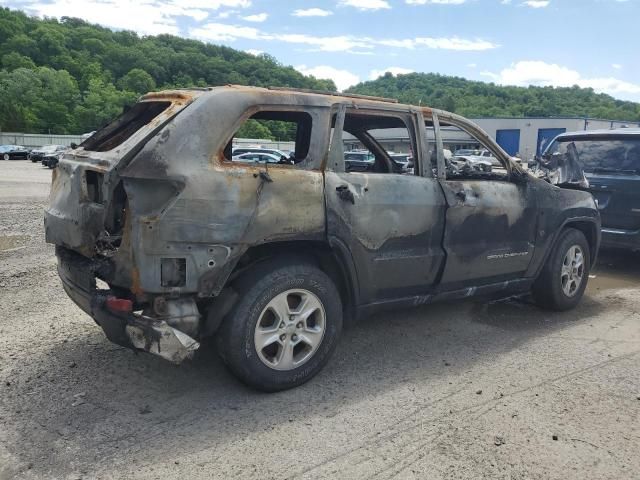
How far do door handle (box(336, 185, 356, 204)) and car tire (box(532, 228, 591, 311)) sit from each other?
260 cm

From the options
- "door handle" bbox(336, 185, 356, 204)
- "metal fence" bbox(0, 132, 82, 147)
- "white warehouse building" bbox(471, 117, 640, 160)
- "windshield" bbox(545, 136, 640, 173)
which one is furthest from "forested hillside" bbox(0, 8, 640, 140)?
"door handle" bbox(336, 185, 356, 204)

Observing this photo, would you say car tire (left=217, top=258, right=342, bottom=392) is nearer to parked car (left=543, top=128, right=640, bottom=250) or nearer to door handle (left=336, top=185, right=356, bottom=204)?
door handle (left=336, top=185, right=356, bottom=204)

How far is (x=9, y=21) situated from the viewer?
97.1 m

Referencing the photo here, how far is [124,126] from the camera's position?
13.3ft

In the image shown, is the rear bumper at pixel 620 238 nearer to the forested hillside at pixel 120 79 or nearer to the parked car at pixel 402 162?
the parked car at pixel 402 162

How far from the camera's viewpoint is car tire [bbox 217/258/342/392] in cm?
346

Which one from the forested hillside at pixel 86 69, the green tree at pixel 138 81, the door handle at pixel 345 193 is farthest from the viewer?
the green tree at pixel 138 81

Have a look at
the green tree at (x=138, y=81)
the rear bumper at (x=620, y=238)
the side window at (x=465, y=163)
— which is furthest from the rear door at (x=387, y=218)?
the green tree at (x=138, y=81)

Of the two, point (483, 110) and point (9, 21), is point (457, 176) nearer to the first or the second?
point (483, 110)

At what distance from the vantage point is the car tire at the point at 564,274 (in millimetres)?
5492

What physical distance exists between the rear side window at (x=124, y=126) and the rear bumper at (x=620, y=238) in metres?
6.03

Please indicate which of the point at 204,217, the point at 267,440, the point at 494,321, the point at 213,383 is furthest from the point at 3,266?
the point at 494,321

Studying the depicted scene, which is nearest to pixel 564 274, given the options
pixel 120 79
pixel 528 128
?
pixel 528 128

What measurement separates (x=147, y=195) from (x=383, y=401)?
6.31 feet
